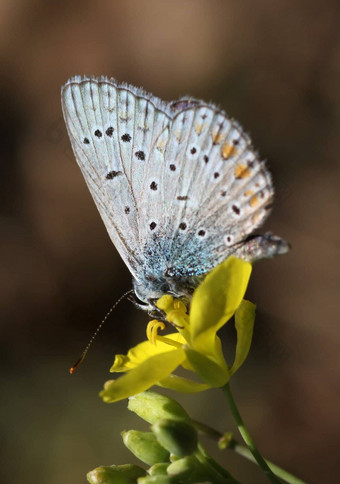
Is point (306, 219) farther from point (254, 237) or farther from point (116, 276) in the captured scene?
point (254, 237)

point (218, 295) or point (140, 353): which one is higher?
point (218, 295)

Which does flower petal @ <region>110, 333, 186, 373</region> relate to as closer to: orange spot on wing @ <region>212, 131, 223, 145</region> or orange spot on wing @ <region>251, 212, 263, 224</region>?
orange spot on wing @ <region>251, 212, 263, 224</region>

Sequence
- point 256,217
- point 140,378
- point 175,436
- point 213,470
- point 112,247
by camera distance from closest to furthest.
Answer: point 140,378 < point 175,436 < point 213,470 < point 256,217 < point 112,247

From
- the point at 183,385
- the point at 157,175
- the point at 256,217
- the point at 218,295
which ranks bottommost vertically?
the point at 183,385

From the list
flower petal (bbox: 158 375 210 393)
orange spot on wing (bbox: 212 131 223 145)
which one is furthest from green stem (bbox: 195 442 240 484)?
orange spot on wing (bbox: 212 131 223 145)

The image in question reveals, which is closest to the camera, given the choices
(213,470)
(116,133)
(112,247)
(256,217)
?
(213,470)

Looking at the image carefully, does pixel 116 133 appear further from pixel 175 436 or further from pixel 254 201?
pixel 175 436

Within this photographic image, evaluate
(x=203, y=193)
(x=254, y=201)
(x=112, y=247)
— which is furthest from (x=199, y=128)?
(x=112, y=247)
